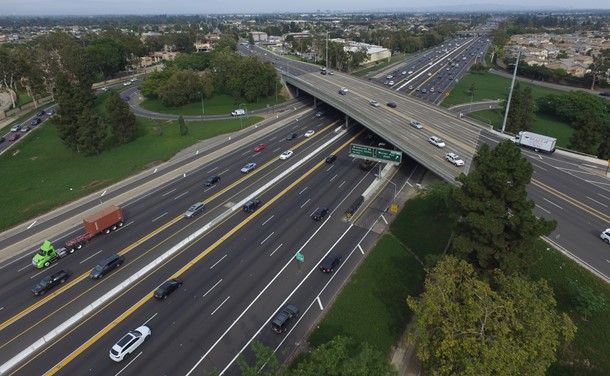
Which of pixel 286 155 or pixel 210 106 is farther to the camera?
pixel 210 106

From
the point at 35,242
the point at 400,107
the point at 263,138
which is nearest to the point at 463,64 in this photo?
the point at 400,107

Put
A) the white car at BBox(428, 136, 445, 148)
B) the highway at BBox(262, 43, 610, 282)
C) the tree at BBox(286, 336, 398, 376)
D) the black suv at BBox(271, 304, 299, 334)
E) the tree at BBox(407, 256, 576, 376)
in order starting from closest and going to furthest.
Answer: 1. the tree at BBox(286, 336, 398, 376)
2. the tree at BBox(407, 256, 576, 376)
3. the black suv at BBox(271, 304, 299, 334)
4. the highway at BBox(262, 43, 610, 282)
5. the white car at BBox(428, 136, 445, 148)

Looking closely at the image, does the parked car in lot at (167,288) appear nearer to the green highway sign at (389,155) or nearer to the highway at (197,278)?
the highway at (197,278)

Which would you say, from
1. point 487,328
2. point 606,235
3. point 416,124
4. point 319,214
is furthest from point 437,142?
point 487,328

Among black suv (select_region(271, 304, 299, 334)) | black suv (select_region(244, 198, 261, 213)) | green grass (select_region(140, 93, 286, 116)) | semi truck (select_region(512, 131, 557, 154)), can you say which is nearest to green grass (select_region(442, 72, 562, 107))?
semi truck (select_region(512, 131, 557, 154))

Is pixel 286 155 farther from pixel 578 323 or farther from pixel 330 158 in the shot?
pixel 578 323

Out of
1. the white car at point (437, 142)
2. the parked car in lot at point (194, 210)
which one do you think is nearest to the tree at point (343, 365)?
the parked car in lot at point (194, 210)

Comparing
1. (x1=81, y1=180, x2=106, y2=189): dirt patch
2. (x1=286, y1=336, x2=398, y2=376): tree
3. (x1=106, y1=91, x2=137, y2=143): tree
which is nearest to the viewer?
A: (x1=286, y1=336, x2=398, y2=376): tree

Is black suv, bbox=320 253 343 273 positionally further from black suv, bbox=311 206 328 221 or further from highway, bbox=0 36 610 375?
black suv, bbox=311 206 328 221
